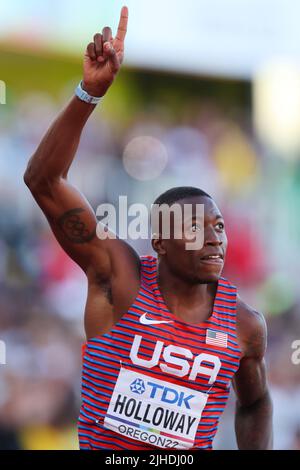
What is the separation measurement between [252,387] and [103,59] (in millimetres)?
1981

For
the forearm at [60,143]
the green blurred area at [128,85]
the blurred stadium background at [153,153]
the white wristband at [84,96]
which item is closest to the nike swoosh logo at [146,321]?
the forearm at [60,143]

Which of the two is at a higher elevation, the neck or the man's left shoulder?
the neck

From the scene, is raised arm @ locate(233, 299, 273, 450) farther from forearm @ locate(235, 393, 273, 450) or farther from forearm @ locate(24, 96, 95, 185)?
forearm @ locate(24, 96, 95, 185)

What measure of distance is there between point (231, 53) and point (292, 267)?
3.09m

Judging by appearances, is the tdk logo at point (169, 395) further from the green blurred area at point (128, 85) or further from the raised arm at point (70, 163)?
the green blurred area at point (128, 85)

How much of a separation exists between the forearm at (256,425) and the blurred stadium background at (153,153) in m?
3.24

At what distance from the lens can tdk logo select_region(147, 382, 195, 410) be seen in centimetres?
418

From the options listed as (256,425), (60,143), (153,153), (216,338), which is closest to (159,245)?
(216,338)

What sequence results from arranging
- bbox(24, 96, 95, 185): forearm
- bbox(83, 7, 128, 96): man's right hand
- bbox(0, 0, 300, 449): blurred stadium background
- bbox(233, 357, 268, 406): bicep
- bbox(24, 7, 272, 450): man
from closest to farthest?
1. bbox(83, 7, 128, 96): man's right hand
2. bbox(24, 96, 95, 185): forearm
3. bbox(24, 7, 272, 450): man
4. bbox(233, 357, 268, 406): bicep
5. bbox(0, 0, 300, 449): blurred stadium background

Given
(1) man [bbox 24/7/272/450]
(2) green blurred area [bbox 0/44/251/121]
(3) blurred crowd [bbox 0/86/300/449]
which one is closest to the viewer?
(1) man [bbox 24/7/272/450]

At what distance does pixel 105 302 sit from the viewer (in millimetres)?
4188

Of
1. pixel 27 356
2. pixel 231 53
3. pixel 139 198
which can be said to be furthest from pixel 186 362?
pixel 231 53

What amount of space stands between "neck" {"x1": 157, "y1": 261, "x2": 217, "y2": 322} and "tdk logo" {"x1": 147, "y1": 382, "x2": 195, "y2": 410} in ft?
1.23

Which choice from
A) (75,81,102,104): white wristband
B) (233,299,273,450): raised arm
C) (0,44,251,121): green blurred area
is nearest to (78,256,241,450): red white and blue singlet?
(233,299,273,450): raised arm
